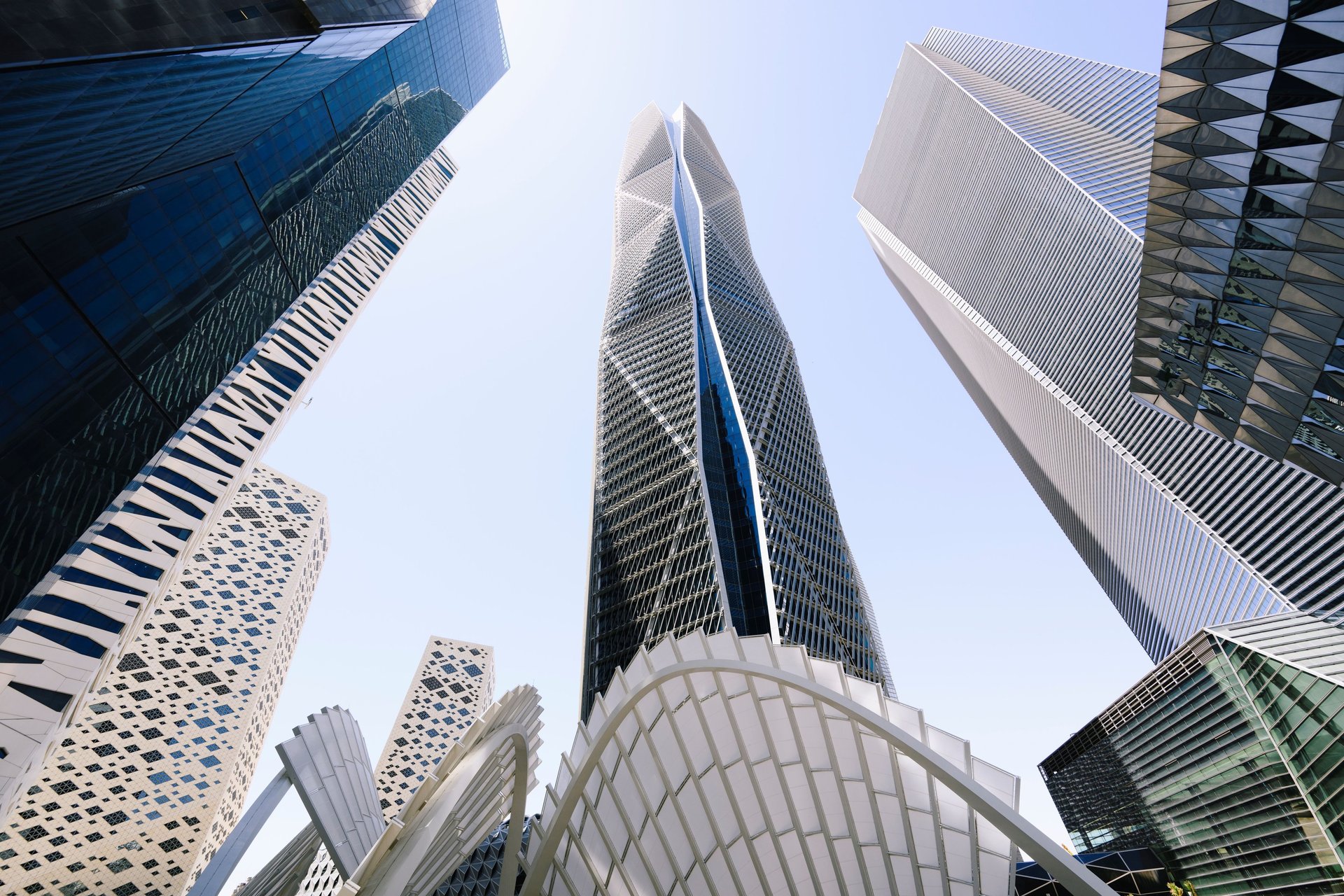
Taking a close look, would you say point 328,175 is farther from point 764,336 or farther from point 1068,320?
point 1068,320

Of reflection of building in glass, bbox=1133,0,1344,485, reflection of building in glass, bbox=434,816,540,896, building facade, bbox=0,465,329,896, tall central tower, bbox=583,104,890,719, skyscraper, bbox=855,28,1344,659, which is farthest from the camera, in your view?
tall central tower, bbox=583,104,890,719

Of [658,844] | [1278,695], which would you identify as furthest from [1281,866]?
[658,844]

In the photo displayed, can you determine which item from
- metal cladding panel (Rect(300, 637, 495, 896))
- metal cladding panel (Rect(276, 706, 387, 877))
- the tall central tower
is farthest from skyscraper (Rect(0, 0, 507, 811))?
metal cladding panel (Rect(300, 637, 495, 896))

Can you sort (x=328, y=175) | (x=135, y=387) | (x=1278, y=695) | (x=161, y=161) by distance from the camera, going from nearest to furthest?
(x=161, y=161) < (x=135, y=387) < (x=1278, y=695) < (x=328, y=175)

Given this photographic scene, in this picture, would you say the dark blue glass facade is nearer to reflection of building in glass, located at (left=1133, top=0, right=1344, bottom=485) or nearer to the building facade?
the building facade

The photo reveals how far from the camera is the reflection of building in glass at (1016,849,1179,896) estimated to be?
48750 millimetres

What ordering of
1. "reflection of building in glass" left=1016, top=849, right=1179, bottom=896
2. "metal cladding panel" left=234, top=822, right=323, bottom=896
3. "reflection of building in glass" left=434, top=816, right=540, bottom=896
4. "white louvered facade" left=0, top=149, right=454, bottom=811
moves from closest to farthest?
"metal cladding panel" left=234, top=822, right=323, bottom=896, "white louvered facade" left=0, top=149, right=454, bottom=811, "reflection of building in glass" left=1016, top=849, right=1179, bottom=896, "reflection of building in glass" left=434, top=816, right=540, bottom=896

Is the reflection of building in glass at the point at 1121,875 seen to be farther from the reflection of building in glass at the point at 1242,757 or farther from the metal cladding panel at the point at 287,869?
the metal cladding panel at the point at 287,869

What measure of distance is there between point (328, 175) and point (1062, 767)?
9507cm

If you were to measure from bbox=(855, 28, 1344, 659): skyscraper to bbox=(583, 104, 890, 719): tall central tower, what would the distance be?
37.2 m

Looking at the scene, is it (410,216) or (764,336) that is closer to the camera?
(410,216)

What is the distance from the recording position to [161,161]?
29.2m

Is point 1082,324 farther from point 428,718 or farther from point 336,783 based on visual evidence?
point 428,718

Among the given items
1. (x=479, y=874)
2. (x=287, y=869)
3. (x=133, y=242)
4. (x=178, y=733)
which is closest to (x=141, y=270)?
(x=133, y=242)
